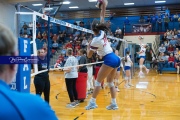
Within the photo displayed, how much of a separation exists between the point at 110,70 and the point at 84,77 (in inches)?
93.7

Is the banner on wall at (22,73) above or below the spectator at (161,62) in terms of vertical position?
above

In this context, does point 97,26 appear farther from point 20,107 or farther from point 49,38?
point 20,107

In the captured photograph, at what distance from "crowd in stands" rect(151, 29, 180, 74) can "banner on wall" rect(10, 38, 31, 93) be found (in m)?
15.4

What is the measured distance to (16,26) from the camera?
10.6 ft

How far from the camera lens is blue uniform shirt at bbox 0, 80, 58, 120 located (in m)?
0.79

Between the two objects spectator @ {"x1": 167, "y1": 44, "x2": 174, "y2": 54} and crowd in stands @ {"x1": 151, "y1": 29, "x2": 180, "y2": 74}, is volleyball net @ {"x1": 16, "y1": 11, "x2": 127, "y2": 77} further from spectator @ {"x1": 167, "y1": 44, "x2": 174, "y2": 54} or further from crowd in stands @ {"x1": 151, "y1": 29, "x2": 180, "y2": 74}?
spectator @ {"x1": 167, "y1": 44, "x2": 174, "y2": 54}

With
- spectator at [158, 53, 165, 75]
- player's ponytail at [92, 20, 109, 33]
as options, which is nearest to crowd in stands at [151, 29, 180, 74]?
spectator at [158, 53, 165, 75]

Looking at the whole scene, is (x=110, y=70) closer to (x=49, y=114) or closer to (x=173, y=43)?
(x=49, y=114)

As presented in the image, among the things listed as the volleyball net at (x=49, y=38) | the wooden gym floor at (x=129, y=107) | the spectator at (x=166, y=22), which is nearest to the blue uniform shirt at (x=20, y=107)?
the volleyball net at (x=49, y=38)

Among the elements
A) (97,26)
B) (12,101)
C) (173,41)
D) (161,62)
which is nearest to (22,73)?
(12,101)

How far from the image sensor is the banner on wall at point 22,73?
2881mm

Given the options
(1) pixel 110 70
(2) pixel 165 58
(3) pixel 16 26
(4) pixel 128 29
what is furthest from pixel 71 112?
(4) pixel 128 29

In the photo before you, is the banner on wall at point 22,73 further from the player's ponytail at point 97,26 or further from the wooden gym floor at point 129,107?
the wooden gym floor at point 129,107

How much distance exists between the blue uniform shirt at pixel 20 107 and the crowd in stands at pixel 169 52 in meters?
17.2
